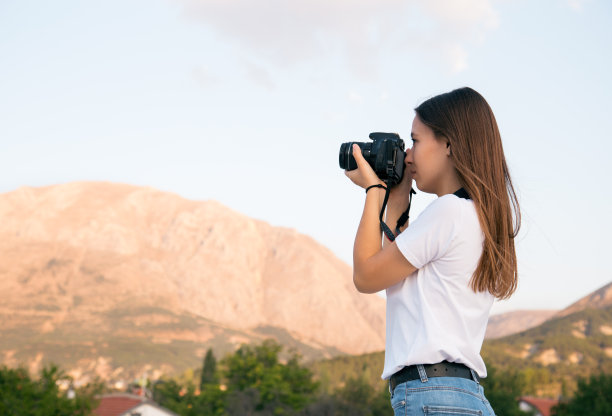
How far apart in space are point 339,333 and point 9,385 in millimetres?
150899

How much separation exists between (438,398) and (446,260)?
0.36 metres

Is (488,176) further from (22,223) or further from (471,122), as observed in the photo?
(22,223)

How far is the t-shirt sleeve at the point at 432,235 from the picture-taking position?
174 centimetres

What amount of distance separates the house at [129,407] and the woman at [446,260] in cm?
3980

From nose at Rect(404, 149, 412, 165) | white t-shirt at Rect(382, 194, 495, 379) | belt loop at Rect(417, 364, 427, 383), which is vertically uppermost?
nose at Rect(404, 149, 412, 165)

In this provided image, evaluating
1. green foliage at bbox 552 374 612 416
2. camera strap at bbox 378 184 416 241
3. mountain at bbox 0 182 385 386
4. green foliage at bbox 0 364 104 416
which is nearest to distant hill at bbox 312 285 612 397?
green foliage at bbox 552 374 612 416

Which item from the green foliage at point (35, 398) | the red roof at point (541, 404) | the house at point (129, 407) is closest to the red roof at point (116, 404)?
the house at point (129, 407)

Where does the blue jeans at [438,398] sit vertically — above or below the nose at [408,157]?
below

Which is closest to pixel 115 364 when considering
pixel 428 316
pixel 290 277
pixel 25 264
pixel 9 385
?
pixel 25 264

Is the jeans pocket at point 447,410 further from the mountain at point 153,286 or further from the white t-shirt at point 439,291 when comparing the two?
the mountain at point 153,286

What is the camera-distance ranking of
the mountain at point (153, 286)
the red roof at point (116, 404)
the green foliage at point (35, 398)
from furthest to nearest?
the mountain at point (153, 286)
the red roof at point (116, 404)
the green foliage at point (35, 398)

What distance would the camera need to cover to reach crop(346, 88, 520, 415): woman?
171 centimetres

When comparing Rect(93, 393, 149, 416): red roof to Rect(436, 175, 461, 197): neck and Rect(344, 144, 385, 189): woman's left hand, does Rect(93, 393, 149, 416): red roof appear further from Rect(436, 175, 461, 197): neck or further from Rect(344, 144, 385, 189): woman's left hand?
Rect(436, 175, 461, 197): neck

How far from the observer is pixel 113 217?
178125 millimetres
